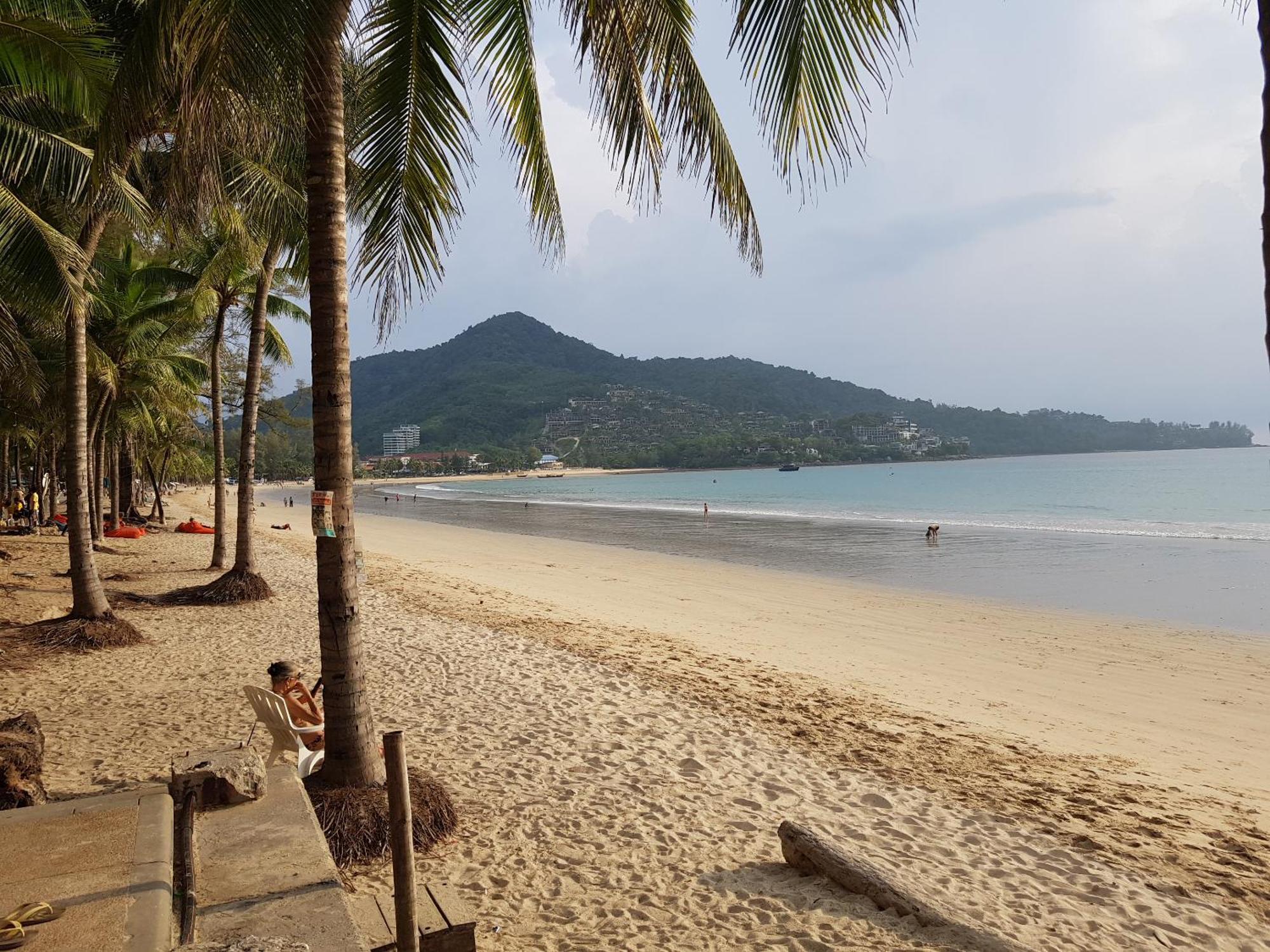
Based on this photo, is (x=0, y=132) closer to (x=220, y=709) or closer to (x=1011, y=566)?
(x=220, y=709)

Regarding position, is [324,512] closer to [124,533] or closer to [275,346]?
[275,346]

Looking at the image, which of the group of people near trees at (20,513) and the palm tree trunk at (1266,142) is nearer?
the palm tree trunk at (1266,142)

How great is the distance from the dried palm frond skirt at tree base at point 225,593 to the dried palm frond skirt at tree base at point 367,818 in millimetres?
7659

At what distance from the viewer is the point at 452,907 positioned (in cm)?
328

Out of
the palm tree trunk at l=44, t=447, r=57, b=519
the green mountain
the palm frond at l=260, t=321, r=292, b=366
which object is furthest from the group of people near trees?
the green mountain

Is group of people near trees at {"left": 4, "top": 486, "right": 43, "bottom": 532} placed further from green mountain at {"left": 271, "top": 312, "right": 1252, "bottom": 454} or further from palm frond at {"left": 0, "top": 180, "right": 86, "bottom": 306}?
green mountain at {"left": 271, "top": 312, "right": 1252, "bottom": 454}

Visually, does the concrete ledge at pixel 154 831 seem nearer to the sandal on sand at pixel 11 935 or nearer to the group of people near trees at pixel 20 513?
the sandal on sand at pixel 11 935

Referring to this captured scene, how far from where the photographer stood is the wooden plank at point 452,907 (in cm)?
309

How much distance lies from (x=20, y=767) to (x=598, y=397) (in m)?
158

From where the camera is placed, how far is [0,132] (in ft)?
23.4

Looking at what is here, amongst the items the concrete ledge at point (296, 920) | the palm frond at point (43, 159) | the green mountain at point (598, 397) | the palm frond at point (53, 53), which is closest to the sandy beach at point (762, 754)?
the concrete ledge at point (296, 920)

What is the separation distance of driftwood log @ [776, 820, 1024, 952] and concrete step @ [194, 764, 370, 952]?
6.57 feet

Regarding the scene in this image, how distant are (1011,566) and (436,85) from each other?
64.2ft

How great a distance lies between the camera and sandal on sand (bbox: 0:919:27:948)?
2254 mm
